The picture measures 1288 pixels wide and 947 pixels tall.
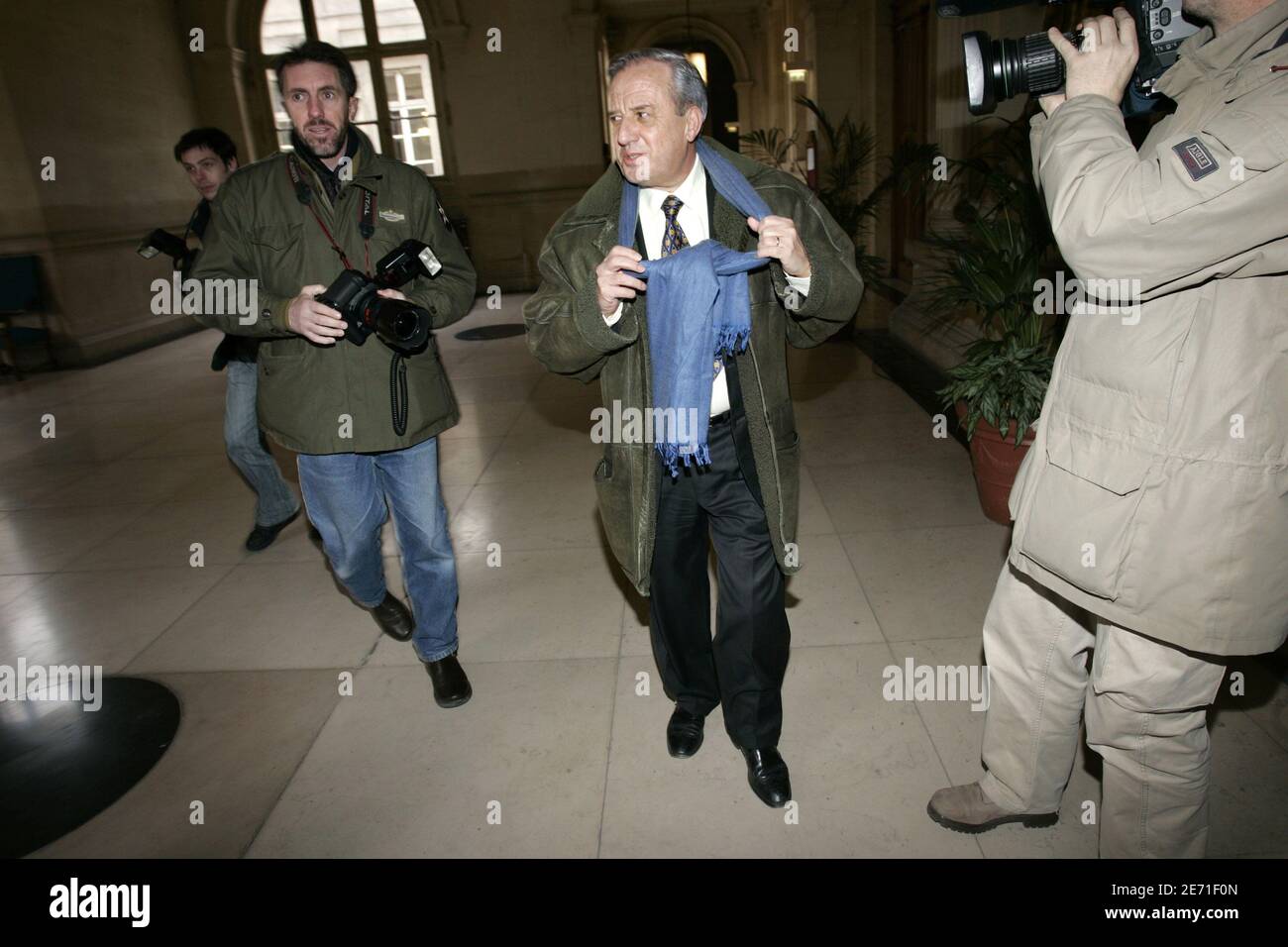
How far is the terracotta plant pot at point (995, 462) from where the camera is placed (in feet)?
Answer: 11.1

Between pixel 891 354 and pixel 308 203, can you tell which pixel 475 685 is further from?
pixel 891 354

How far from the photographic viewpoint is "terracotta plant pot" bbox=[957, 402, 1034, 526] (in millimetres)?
3377

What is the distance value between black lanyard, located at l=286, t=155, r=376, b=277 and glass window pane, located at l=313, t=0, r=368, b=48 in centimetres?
1293

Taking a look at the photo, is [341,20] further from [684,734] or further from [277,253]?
[684,734]

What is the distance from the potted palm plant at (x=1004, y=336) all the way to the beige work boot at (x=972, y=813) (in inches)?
67.6

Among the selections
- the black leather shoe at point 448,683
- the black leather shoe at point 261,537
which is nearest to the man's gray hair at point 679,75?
the black leather shoe at point 448,683

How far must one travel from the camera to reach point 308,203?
235cm

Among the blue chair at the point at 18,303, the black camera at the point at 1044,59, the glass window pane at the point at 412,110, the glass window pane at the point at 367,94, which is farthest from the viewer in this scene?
the glass window pane at the point at 367,94

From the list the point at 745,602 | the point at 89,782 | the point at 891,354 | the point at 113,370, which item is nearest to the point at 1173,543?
the point at 745,602

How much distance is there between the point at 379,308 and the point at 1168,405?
1.88 m

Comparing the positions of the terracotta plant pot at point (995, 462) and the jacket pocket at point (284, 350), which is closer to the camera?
the jacket pocket at point (284, 350)
